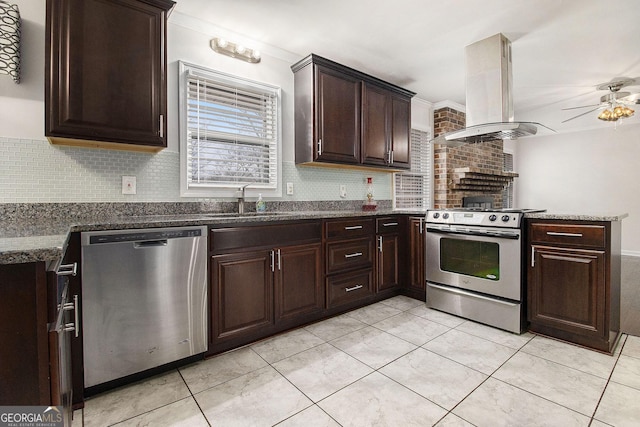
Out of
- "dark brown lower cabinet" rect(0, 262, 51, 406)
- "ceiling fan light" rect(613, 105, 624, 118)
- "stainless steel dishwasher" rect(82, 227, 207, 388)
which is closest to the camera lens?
"dark brown lower cabinet" rect(0, 262, 51, 406)

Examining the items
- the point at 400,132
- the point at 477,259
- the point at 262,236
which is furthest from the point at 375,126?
the point at 262,236

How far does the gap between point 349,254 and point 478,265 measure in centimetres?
114

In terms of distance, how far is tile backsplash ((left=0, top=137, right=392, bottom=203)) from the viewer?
1.85m

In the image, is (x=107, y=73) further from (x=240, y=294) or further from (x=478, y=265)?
(x=478, y=265)

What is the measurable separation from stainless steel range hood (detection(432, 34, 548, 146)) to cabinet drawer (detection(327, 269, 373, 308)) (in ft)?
5.60

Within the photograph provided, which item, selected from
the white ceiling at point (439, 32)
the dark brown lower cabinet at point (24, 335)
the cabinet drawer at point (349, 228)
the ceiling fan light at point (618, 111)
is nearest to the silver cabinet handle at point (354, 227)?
the cabinet drawer at point (349, 228)

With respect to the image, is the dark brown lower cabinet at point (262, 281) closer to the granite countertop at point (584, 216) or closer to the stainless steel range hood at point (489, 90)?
the granite countertop at point (584, 216)

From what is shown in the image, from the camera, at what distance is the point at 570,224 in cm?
225

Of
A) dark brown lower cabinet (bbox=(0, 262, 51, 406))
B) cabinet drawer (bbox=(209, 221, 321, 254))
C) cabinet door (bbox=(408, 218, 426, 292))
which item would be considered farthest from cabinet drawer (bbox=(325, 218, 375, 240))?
dark brown lower cabinet (bbox=(0, 262, 51, 406))

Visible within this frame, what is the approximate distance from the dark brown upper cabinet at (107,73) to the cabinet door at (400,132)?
2500 mm

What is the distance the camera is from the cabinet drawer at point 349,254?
2723 mm

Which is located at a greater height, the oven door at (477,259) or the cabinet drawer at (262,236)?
the cabinet drawer at (262,236)

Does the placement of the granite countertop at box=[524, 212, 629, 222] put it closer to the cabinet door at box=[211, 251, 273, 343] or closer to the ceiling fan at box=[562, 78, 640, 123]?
the cabinet door at box=[211, 251, 273, 343]

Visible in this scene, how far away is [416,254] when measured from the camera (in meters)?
3.28
